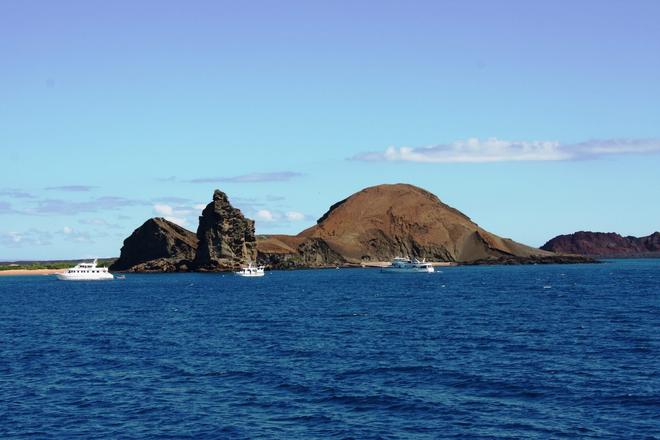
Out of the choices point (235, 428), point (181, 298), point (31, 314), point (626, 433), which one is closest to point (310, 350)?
point (235, 428)

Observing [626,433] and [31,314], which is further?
[31,314]

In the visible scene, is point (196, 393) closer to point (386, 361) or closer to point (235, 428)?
point (235, 428)

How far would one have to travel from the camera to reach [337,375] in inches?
2137

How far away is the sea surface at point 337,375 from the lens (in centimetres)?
4075

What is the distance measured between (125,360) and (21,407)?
680 inches

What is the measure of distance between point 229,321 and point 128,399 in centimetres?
4774

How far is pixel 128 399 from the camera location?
4747cm

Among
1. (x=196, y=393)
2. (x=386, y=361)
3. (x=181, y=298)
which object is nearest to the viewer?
(x=196, y=393)

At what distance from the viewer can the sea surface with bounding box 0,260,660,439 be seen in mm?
40750

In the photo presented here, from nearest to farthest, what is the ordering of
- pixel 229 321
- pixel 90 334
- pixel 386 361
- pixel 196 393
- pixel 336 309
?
pixel 196 393 < pixel 386 361 < pixel 90 334 < pixel 229 321 < pixel 336 309

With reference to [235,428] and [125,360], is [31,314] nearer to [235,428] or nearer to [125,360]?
[125,360]

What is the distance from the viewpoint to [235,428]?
4038 centimetres

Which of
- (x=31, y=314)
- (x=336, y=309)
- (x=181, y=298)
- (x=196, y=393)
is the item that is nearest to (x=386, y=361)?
(x=196, y=393)

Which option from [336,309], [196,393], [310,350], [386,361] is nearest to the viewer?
[196,393]
